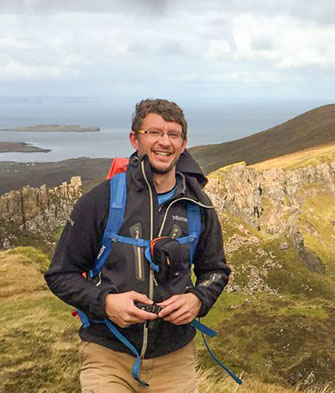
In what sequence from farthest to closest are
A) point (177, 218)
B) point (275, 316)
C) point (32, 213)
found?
1. point (275, 316)
2. point (32, 213)
3. point (177, 218)

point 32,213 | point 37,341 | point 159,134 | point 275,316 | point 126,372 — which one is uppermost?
point 159,134

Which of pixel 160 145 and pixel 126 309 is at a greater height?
pixel 160 145

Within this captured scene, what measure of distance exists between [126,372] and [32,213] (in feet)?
237

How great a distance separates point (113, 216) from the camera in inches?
227

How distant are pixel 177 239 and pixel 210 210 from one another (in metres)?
0.88

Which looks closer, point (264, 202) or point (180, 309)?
point (180, 309)

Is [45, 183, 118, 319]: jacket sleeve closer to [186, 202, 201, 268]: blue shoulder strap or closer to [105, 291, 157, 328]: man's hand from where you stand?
[105, 291, 157, 328]: man's hand

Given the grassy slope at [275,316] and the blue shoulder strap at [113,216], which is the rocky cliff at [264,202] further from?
the blue shoulder strap at [113,216]

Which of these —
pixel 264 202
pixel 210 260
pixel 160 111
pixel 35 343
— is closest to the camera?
pixel 160 111

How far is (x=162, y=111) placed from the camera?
20.7 ft

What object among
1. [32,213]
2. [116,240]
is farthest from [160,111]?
[32,213]

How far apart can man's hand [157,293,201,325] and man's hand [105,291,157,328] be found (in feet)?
0.66

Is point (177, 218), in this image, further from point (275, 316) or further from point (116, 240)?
point (275, 316)

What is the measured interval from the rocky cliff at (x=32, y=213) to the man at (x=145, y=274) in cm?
6222
